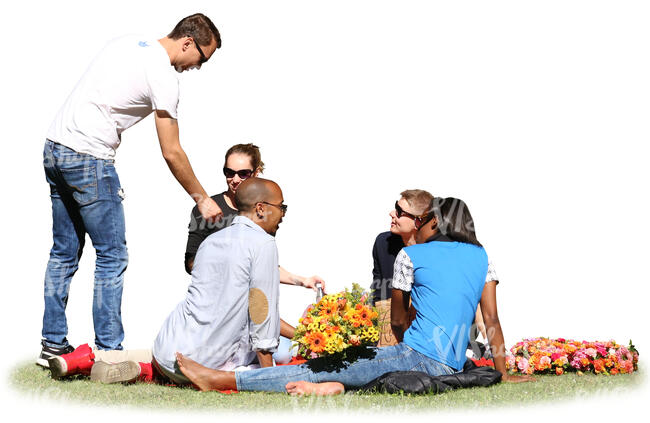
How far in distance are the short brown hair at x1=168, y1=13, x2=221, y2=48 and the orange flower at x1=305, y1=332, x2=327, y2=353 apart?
316 cm

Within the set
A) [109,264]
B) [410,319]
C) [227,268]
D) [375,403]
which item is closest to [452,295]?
[410,319]

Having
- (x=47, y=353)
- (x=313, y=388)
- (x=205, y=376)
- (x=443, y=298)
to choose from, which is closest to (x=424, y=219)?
(x=443, y=298)

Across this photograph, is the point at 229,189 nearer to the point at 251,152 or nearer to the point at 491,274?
the point at 251,152

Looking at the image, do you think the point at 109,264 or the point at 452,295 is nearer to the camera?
the point at 452,295

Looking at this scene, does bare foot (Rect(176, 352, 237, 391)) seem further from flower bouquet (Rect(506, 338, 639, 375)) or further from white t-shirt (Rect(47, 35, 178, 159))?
flower bouquet (Rect(506, 338, 639, 375))

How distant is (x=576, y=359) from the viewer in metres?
9.55

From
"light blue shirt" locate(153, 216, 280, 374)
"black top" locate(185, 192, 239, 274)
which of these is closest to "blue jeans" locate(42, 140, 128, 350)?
"black top" locate(185, 192, 239, 274)

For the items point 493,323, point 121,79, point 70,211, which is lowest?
point 493,323

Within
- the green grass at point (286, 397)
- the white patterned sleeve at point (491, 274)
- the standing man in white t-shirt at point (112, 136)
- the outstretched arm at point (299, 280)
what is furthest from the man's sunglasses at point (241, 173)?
the white patterned sleeve at point (491, 274)

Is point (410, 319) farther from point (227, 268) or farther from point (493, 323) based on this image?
point (227, 268)

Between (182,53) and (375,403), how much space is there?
3914 millimetres

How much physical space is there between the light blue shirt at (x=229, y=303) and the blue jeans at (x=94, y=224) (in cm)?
107

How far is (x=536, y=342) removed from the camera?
9.97 m

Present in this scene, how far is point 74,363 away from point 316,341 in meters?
2.42
